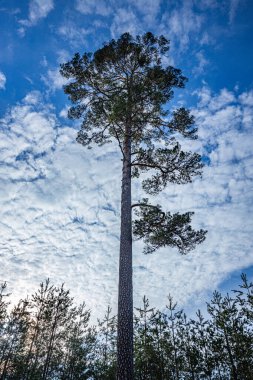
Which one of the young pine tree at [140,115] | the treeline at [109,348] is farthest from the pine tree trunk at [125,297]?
the treeline at [109,348]

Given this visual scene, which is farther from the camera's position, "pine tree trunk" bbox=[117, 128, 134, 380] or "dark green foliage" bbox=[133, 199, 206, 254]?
"dark green foliage" bbox=[133, 199, 206, 254]

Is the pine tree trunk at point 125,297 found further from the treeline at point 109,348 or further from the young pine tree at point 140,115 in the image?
the treeline at point 109,348

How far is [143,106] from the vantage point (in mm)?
11609

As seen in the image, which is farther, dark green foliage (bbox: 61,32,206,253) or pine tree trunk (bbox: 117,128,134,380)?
dark green foliage (bbox: 61,32,206,253)

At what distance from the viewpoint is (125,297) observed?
672 cm

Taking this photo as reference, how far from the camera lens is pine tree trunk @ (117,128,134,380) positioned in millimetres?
5691

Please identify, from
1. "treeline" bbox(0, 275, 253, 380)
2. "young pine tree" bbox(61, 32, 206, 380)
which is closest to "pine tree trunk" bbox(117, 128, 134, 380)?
"young pine tree" bbox(61, 32, 206, 380)

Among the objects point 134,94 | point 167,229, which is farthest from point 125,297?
point 134,94

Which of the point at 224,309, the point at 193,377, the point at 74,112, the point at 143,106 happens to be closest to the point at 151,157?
Answer: the point at 143,106

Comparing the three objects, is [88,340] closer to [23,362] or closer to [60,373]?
[60,373]

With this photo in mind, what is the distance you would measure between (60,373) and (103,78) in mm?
22063

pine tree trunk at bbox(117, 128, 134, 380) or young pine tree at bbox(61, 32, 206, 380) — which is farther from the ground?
young pine tree at bbox(61, 32, 206, 380)

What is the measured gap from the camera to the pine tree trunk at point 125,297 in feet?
18.7

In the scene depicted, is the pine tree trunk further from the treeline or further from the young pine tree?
the treeline
